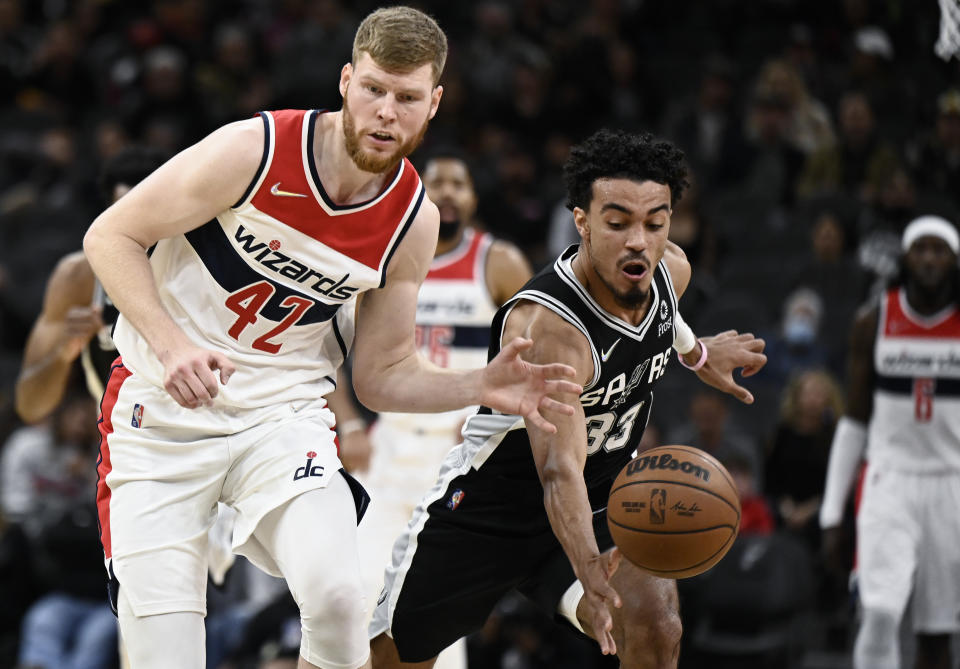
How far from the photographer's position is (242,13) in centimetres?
1403

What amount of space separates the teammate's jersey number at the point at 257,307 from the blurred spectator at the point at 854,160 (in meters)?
6.81

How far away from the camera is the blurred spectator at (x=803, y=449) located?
8.15 meters

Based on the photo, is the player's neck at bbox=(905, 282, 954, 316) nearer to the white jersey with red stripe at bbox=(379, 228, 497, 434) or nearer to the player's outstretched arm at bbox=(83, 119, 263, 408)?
the white jersey with red stripe at bbox=(379, 228, 497, 434)

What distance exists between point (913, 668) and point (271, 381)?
4554 millimetres

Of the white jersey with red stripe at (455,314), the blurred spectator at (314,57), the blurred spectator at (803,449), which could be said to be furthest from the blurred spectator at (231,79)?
the blurred spectator at (803,449)

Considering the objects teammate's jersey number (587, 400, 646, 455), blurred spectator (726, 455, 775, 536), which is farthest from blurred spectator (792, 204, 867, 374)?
teammate's jersey number (587, 400, 646, 455)

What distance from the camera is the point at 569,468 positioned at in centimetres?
420

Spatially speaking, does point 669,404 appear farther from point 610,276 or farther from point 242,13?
point 242,13

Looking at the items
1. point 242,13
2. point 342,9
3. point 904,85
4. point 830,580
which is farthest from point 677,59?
point 830,580

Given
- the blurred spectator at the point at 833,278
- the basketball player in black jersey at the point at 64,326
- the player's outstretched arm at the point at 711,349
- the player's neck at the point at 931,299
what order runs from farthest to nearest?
the blurred spectator at the point at 833,278 < the player's neck at the point at 931,299 < the basketball player in black jersey at the point at 64,326 < the player's outstretched arm at the point at 711,349

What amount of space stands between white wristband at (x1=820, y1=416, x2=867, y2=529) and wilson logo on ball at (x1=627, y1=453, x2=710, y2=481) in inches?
118

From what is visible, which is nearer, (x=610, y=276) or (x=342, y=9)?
(x=610, y=276)

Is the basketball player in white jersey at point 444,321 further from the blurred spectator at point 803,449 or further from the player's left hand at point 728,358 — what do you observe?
the blurred spectator at point 803,449

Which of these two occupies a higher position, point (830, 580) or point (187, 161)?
point (187, 161)
